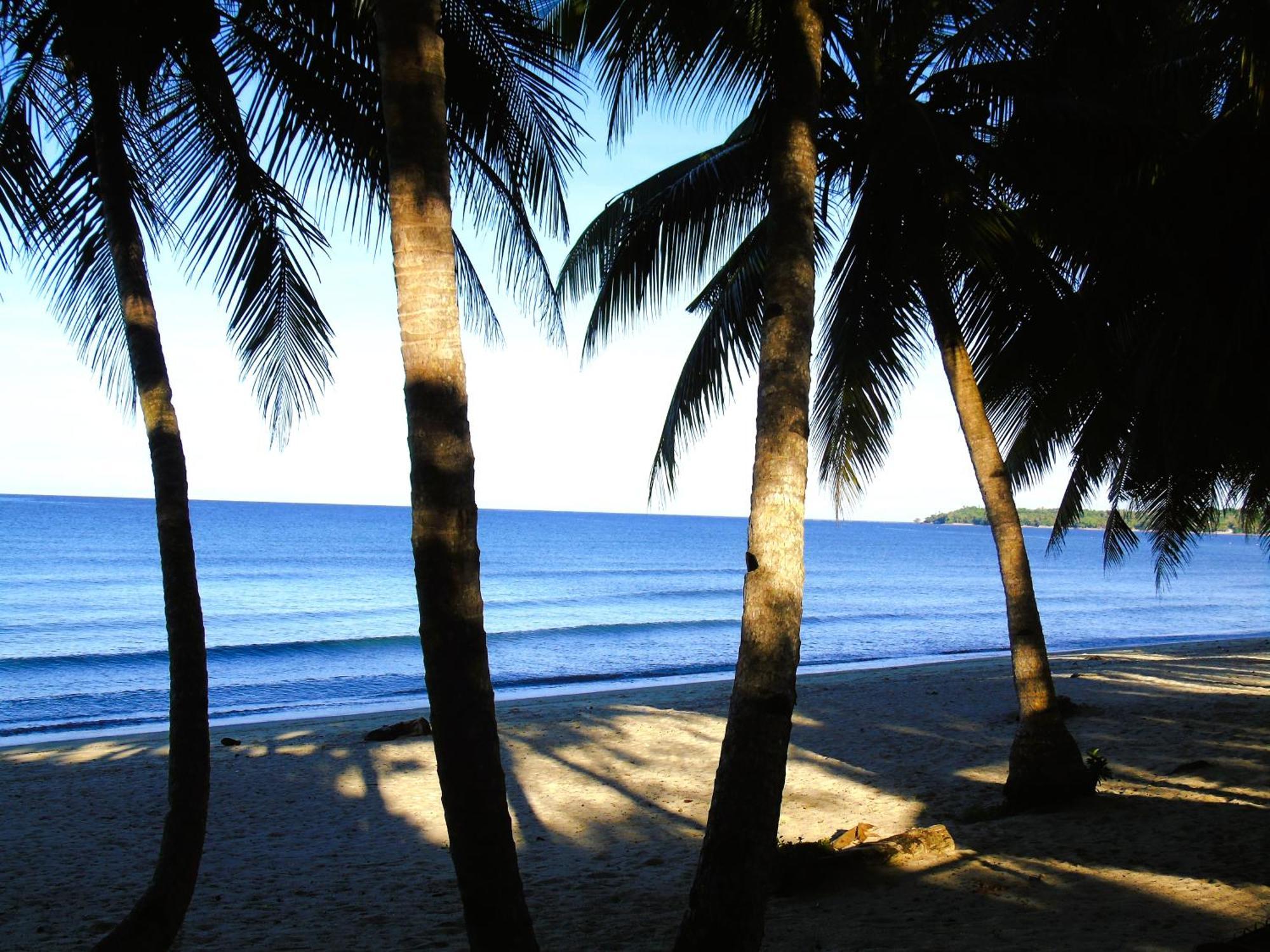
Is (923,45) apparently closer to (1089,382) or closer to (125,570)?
(1089,382)

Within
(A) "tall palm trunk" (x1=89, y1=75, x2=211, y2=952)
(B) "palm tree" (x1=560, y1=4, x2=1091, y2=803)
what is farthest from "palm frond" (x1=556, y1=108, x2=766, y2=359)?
(A) "tall palm trunk" (x1=89, y1=75, x2=211, y2=952)

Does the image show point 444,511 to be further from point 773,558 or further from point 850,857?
point 850,857

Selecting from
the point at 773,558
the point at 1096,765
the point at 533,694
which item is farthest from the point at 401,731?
the point at 773,558

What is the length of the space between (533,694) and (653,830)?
33.7 feet

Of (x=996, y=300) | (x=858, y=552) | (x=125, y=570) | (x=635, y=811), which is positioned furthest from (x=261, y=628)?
(x=858, y=552)

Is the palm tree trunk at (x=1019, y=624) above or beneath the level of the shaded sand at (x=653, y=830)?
above

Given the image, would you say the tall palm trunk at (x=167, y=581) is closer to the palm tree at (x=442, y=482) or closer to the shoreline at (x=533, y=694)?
the palm tree at (x=442, y=482)

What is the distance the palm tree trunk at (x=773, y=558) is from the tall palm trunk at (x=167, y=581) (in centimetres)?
231

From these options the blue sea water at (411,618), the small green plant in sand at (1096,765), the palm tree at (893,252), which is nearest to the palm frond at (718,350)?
the palm tree at (893,252)

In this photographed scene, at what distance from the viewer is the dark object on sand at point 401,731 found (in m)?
10.8

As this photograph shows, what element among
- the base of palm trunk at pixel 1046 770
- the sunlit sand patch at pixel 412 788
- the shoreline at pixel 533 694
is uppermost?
the base of palm trunk at pixel 1046 770

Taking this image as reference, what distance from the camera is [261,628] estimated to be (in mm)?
26266

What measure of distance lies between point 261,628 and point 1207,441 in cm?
2415

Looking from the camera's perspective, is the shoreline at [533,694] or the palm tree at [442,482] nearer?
the palm tree at [442,482]
